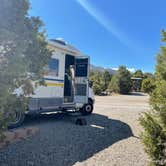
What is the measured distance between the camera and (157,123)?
386 centimetres

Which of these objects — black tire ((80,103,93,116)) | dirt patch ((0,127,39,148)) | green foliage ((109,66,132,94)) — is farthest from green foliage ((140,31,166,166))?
green foliage ((109,66,132,94))

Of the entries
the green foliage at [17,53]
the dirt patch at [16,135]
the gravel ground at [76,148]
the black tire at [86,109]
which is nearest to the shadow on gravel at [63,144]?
the gravel ground at [76,148]

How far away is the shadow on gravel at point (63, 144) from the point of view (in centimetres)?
468

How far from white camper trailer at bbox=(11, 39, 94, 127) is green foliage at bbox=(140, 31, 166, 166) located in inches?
185

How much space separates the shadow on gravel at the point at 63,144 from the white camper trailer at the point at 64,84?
1166 millimetres

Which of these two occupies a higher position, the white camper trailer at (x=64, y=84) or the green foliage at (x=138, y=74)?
the green foliage at (x=138, y=74)

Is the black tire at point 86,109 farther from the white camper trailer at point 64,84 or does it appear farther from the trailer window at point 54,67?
the trailer window at point 54,67

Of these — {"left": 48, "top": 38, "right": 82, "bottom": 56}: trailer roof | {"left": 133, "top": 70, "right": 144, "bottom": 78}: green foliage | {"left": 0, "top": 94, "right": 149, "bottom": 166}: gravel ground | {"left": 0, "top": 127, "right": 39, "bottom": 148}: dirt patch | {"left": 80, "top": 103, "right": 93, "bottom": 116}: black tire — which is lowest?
{"left": 0, "top": 94, "right": 149, "bottom": 166}: gravel ground

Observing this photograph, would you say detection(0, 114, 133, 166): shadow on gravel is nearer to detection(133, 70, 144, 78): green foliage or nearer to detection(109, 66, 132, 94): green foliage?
detection(109, 66, 132, 94): green foliage

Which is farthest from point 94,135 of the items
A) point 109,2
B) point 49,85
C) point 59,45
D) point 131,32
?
point 131,32

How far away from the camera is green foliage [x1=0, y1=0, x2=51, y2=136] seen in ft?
10.2

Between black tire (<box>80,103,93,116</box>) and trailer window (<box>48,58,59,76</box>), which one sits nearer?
trailer window (<box>48,58,59,76</box>)

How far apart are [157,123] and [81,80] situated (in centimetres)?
643

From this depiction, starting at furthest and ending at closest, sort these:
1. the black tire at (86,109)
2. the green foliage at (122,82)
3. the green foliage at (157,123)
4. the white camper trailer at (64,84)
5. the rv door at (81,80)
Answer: the green foliage at (122,82), the black tire at (86,109), the rv door at (81,80), the white camper trailer at (64,84), the green foliage at (157,123)
